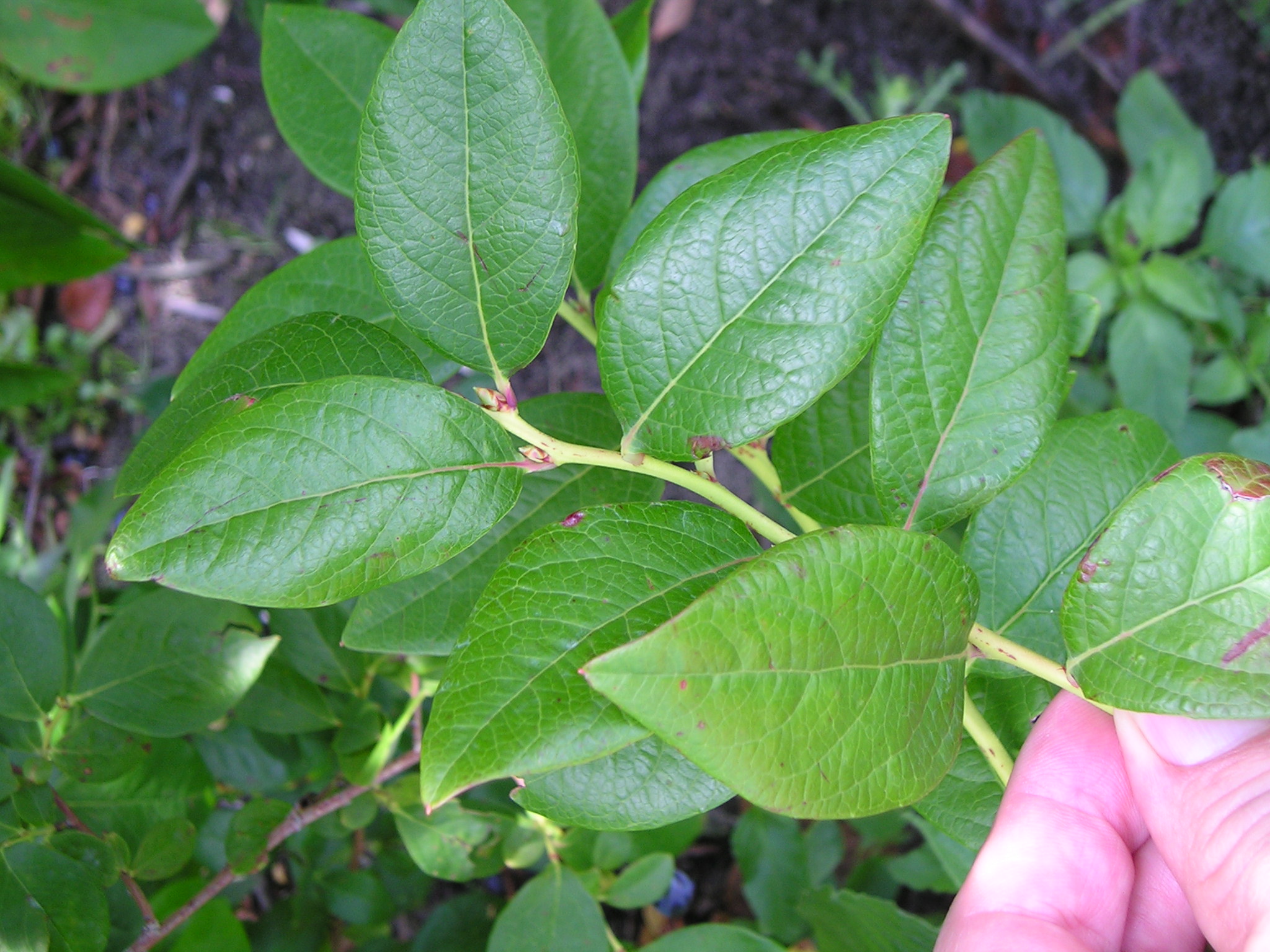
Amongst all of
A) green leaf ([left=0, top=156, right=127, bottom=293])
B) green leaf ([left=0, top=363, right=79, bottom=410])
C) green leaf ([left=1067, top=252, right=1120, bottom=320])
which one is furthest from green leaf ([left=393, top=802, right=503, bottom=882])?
green leaf ([left=1067, top=252, right=1120, bottom=320])

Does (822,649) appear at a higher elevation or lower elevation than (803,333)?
lower

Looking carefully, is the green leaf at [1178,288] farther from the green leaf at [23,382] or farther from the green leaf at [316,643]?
the green leaf at [23,382]

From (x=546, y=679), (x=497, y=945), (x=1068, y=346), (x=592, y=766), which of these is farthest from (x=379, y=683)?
(x=1068, y=346)

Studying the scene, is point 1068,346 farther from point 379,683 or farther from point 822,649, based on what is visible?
point 379,683

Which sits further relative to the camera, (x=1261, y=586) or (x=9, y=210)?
(x=9, y=210)

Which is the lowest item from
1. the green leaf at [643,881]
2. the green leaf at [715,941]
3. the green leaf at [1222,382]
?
the green leaf at [643,881]

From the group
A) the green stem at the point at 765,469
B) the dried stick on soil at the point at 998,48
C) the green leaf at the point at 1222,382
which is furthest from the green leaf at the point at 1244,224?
the green stem at the point at 765,469
